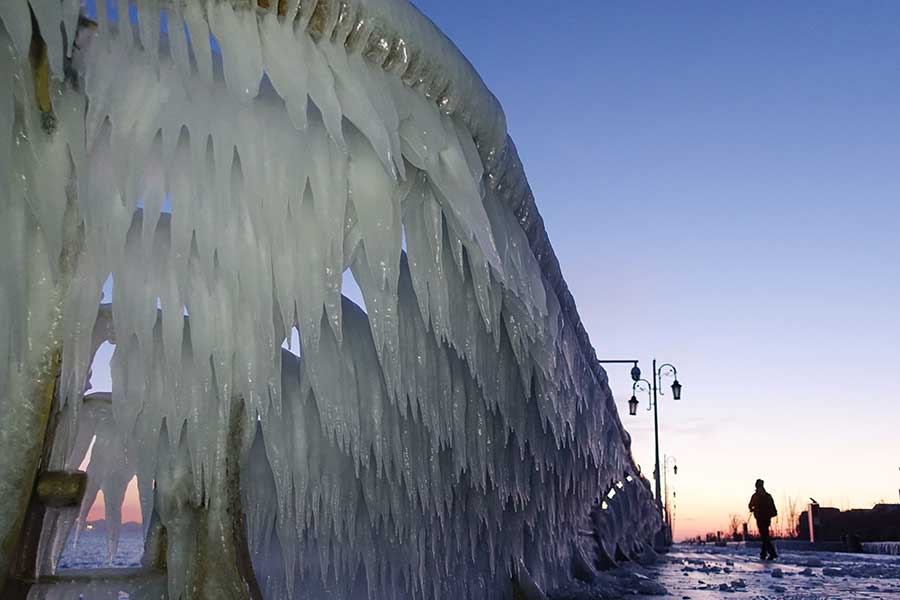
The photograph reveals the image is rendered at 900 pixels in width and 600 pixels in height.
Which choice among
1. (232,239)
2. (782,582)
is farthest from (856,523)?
(232,239)

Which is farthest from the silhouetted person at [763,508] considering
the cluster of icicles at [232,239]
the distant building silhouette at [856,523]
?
the cluster of icicles at [232,239]

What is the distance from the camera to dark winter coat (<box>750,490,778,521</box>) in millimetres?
15169

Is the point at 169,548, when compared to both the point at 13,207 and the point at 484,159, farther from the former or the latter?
the point at 484,159

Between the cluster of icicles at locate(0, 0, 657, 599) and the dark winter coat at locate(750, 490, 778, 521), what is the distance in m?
13.0

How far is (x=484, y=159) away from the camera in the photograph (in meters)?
2.91

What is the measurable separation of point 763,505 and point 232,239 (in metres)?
14.7

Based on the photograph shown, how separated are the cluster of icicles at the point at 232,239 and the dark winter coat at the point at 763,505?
42.7 feet

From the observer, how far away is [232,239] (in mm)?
2609

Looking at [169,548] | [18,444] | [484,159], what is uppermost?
[484,159]

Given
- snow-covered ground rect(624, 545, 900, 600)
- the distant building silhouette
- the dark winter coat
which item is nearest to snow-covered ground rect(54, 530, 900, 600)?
snow-covered ground rect(624, 545, 900, 600)

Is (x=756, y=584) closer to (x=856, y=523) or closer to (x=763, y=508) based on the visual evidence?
(x=763, y=508)

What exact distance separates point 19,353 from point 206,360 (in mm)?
604

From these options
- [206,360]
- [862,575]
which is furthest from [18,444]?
[862,575]

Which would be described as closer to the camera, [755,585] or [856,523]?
[755,585]
